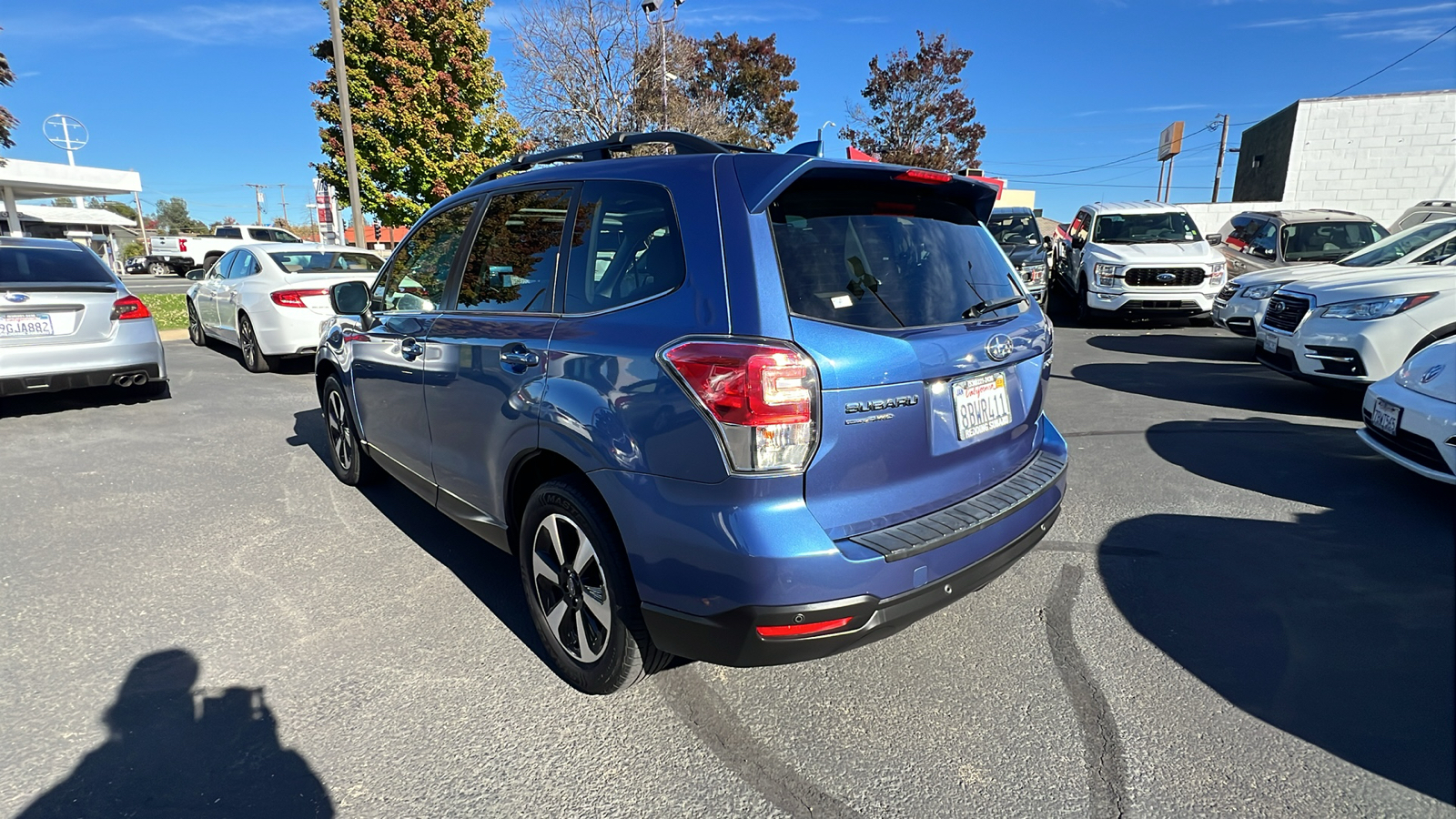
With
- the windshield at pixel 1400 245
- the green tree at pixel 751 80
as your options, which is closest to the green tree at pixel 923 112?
the green tree at pixel 751 80

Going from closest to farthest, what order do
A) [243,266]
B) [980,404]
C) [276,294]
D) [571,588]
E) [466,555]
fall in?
1. [980,404]
2. [571,588]
3. [466,555]
4. [276,294]
5. [243,266]

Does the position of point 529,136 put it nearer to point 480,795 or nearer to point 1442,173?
point 480,795

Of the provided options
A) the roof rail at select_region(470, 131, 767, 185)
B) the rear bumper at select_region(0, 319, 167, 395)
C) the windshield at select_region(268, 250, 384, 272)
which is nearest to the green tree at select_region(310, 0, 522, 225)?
the windshield at select_region(268, 250, 384, 272)

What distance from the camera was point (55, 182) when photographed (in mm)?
32094

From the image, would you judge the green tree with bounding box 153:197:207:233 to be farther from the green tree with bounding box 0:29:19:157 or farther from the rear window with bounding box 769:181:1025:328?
the rear window with bounding box 769:181:1025:328

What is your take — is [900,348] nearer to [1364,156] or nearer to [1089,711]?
[1089,711]

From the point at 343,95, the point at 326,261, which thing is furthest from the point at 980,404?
the point at 343,95

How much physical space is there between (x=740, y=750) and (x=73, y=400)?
8.04m

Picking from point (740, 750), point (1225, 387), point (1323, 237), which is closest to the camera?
point (740, 750)

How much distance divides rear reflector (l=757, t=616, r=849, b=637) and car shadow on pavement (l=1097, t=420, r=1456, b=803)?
1539 millimetres

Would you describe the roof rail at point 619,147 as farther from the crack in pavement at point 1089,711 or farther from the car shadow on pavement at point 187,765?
the car shadow on pavement at point 187,765

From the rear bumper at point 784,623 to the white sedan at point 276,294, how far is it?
6.72 meters

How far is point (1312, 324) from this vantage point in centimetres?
635

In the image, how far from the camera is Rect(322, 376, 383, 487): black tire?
4.60 meters
